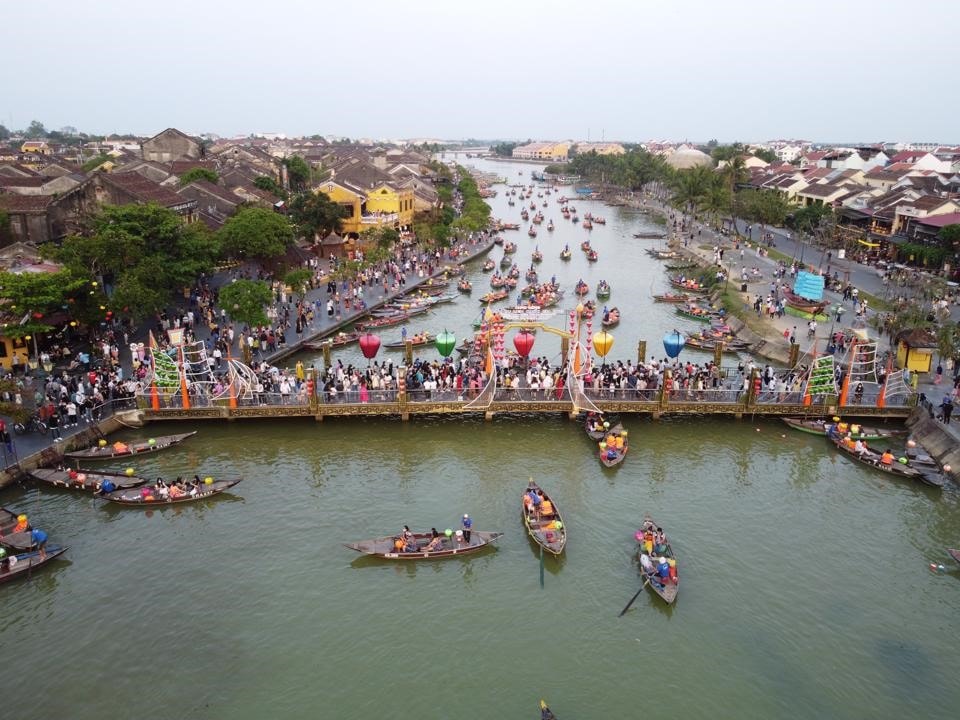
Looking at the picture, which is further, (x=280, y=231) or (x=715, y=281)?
(x=715, y=281)

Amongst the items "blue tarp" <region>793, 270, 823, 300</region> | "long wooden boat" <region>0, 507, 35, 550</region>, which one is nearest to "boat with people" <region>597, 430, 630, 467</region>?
"long wooden boat" <region>0, 507, 35, 550</region>

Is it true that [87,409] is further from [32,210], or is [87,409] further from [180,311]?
[32,210]

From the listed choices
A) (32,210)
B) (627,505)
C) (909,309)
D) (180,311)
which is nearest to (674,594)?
(627,505)

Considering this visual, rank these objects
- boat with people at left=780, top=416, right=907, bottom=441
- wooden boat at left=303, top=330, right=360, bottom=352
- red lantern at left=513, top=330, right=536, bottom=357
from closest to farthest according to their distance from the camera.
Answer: boat with people at left=780, top=416, right=907, bottom=441
red lantern at left=513, top=330, right=536, bottom=357
wooden boat at left=303, top=330, right=360, bottom=352

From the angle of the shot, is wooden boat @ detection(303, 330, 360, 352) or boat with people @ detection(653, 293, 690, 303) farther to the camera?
boat with people @ detection(653, 293, 690, 303)

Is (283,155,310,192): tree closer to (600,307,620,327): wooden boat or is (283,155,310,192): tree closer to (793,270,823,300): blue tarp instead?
(600,307,620,327): wooden boat

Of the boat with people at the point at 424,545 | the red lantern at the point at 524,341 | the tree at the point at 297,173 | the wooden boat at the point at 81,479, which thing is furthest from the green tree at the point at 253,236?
the tree at the point at 297,173

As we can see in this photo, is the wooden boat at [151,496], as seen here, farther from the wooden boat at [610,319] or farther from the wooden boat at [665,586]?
the wooden boat at [610,319]
